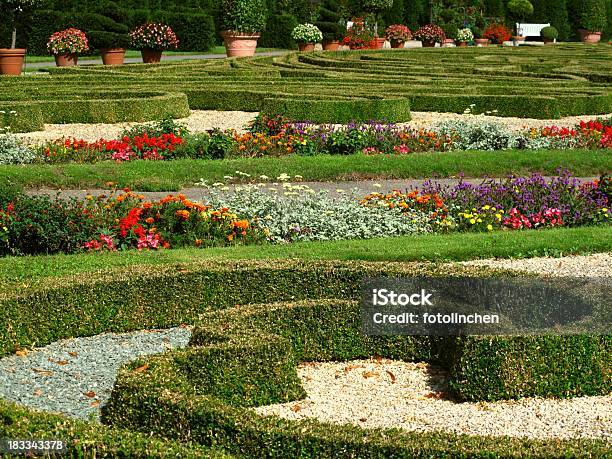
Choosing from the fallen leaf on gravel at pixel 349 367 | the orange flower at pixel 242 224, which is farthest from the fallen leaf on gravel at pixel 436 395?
the orange flower at pixel 242 224

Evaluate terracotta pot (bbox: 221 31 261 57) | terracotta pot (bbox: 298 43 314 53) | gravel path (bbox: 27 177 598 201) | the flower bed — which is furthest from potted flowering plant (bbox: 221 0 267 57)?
gravel path (bbox: 27 177 598 201)

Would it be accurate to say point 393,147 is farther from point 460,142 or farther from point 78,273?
point 78,273

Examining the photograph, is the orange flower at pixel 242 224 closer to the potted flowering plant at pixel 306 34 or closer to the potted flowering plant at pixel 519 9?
the potted flowering plant at pixel 306 34

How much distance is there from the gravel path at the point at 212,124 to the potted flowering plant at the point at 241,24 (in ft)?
45.6

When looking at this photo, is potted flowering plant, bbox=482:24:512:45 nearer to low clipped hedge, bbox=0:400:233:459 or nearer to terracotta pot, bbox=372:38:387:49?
terracotta pot, bbox=372:38:387:49

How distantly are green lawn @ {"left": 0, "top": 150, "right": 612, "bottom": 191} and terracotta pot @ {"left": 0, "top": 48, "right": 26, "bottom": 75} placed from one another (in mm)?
14159

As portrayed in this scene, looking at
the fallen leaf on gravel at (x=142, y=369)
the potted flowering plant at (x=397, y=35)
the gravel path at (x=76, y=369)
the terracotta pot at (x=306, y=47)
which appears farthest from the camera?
the potted flowering plant at (x=397, y=35)

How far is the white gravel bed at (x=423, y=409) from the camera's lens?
229 inches

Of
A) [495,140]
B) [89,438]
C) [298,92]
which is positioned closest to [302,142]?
[495,140]

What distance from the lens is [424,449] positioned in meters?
4.73

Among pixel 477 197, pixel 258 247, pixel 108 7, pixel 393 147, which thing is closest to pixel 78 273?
pixel 258 247

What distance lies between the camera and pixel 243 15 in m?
34.3

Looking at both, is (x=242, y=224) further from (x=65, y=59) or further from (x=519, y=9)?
(x=519, y=9)

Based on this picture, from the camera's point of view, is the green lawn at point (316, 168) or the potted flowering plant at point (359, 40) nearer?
the green lawn at point (316, 168)
